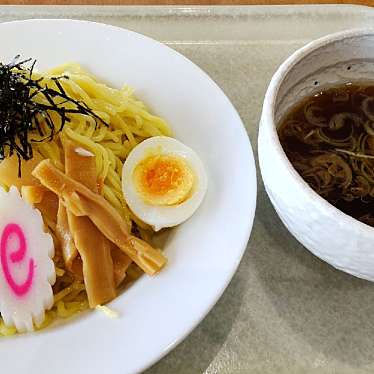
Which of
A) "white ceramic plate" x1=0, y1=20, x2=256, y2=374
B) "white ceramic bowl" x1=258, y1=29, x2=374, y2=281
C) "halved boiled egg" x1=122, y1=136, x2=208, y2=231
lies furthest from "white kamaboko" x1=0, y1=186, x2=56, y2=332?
"white ceramic bowl" x1=258, y1=29, x2=374, y2=281

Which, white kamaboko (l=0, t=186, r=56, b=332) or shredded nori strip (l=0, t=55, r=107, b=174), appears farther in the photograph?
shredded nori strip (l=0, t=55, r=107, b=174)

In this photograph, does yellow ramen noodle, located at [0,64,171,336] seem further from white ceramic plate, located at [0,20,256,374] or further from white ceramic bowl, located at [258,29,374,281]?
white ceramic bowl, located at [258,29,374,281]

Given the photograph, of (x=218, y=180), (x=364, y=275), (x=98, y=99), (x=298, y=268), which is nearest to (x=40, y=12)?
(x=98, y=99)

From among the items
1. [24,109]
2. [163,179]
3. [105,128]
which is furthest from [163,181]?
[24,109]

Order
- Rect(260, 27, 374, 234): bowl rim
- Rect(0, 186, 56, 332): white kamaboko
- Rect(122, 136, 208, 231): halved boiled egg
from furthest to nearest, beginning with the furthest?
Rect(122, 136, 208, 231): halved boiled egg < Rect(0, 186, 56, 332): white kamaboko < Rect(260, 27, 374, 234): bowl rim

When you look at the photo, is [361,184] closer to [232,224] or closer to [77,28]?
[232,224]
